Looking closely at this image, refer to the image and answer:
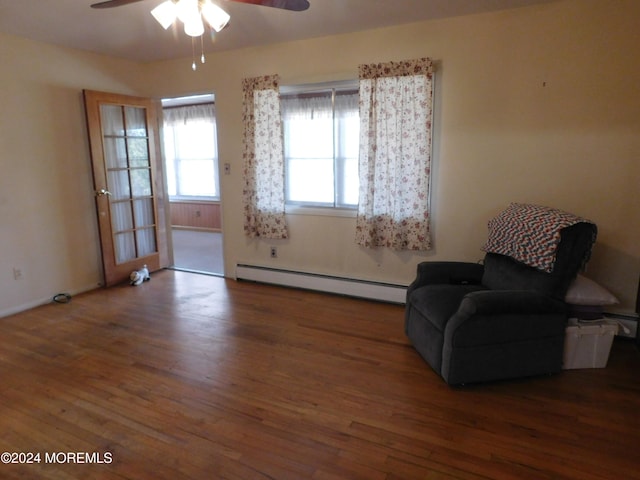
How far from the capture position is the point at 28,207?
3.83 metres

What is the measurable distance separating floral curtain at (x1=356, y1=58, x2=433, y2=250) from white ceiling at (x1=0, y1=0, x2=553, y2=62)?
0.43 metres

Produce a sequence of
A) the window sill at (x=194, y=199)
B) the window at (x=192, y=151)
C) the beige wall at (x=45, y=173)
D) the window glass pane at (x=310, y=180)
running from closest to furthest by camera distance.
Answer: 1. the beige wall at (x=45, y=173)
2. the window glass pane at (x=310, y=180)
3. the window at (x=192, y=151)
4. the window sill at (x=194, y=199)

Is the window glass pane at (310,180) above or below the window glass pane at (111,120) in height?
below

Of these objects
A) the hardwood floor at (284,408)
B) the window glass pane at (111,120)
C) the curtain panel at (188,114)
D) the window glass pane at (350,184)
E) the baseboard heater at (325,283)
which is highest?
the curtain panel at (188,114)

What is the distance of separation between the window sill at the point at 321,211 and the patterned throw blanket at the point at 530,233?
55.4 inches

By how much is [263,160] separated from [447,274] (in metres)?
2.26

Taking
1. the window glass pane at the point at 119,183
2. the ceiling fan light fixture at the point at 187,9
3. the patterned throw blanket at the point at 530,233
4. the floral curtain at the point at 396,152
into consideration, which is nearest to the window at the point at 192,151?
the window glass pane at the point at 119,183

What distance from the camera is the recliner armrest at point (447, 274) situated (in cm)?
310

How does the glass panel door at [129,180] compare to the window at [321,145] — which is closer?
the window at [321,145]

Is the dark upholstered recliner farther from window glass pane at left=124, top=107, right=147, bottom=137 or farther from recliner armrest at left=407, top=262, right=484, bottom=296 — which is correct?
window glass pane at left=124, top=107, right=147, bottom=137

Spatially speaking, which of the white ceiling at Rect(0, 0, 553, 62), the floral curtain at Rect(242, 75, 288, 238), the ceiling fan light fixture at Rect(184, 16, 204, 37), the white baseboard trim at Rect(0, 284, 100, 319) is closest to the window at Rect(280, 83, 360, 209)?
the floral curtain at Rect(242, 75, 288, 238)

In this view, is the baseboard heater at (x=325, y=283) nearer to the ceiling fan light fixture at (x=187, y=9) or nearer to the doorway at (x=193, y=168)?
the ceiling fan light fixture at (x=187, y=9)

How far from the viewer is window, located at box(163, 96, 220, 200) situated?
784 cm

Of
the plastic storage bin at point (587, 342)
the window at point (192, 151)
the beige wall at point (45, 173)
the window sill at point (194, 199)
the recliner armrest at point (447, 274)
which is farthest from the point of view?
the window sill at point (194, 199)
